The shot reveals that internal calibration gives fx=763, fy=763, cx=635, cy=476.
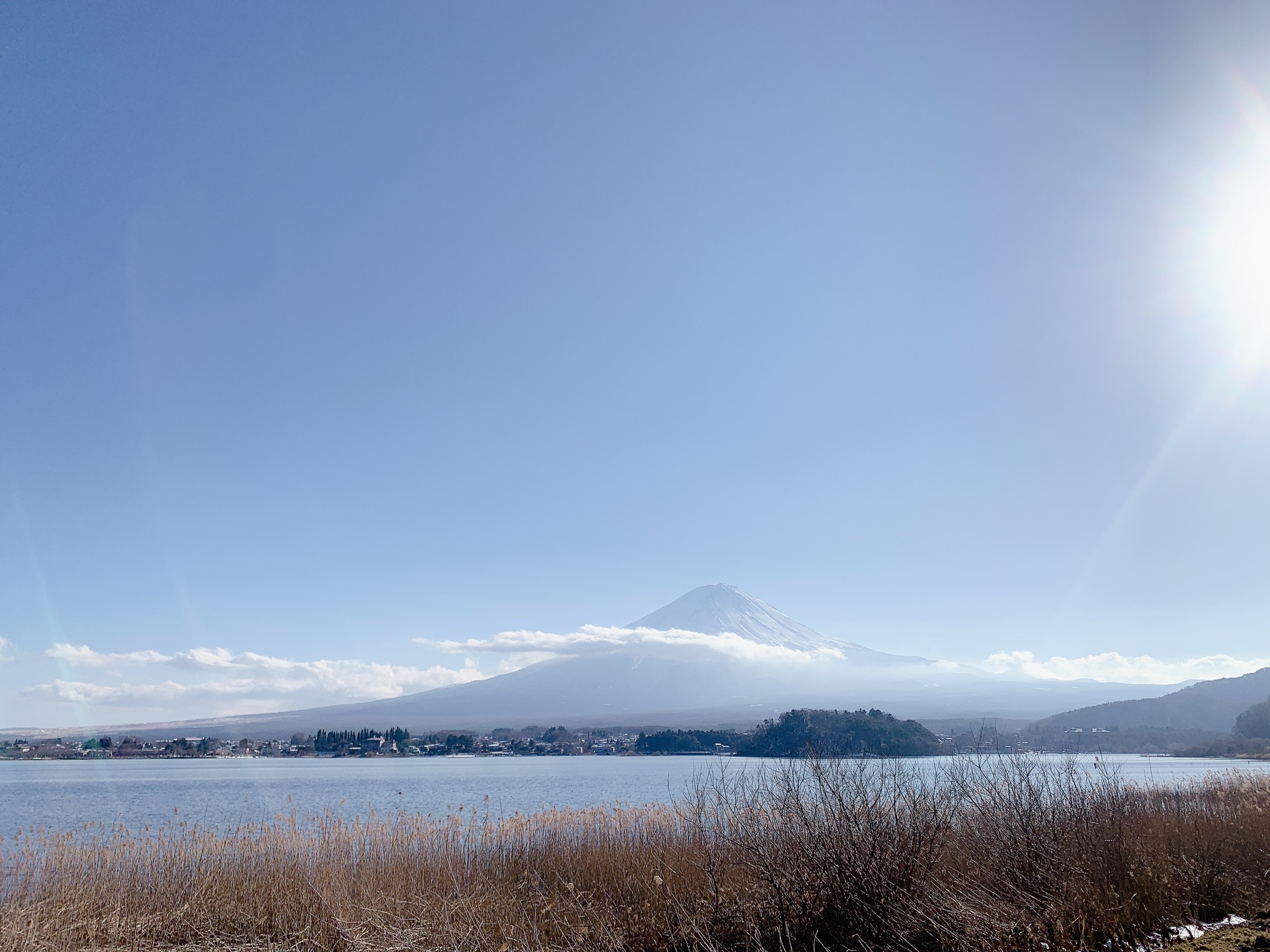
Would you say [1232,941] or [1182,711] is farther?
[1182,711]

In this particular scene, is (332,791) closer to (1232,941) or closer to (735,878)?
(735,878)

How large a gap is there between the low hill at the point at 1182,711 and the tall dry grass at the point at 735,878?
82.0m

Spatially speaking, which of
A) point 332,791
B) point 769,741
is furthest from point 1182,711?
point 332,791

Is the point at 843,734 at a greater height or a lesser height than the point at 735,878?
greater

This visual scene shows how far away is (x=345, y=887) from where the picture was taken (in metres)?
9.84

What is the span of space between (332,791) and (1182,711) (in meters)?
94.4

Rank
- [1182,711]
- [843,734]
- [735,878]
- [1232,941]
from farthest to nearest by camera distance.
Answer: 1. [1182,711]
2. [843,734]
3. [735,878]
4. [1232,941]

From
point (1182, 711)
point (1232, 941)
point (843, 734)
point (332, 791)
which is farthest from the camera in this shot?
point (1182, 711)

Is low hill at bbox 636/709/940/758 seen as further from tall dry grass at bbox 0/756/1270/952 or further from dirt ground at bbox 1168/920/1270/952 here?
dirt ground at bbox 1168/920/1270/952

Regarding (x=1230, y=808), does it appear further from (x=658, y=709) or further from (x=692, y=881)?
(x=658, y=709)

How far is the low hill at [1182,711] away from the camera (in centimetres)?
8506

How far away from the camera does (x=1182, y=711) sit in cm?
8906

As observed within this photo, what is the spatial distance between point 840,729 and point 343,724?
13252 cm

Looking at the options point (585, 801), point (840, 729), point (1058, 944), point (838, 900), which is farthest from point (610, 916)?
point (840, 729)
